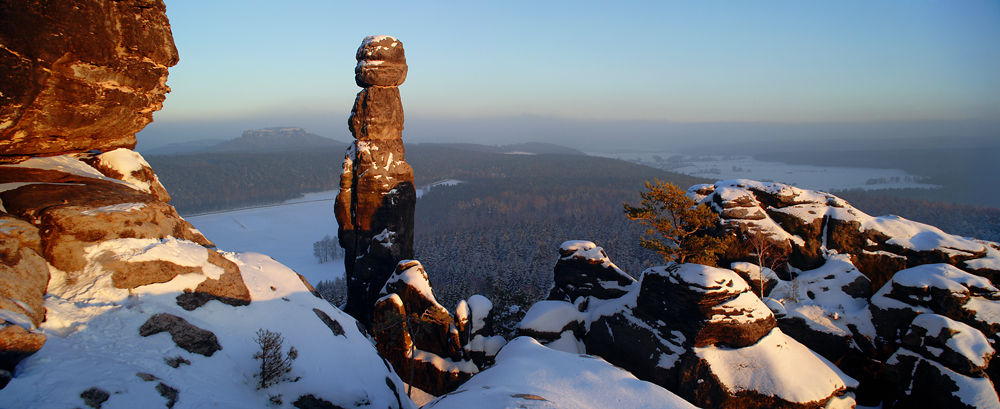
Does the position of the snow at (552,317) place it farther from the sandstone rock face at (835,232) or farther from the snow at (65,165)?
the snow at (65,165)

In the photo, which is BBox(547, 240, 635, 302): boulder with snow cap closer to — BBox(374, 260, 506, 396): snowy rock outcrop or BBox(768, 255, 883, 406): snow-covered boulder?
BBox(374, 260, 506, 396): snowy rock outcrop

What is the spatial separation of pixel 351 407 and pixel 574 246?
19.7 m

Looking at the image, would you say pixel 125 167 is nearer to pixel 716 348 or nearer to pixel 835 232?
pixel 716 348

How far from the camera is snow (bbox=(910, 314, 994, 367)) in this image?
1592cm

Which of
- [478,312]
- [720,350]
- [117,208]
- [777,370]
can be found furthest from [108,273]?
[777,370]

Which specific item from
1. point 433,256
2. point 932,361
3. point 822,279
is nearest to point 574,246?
point 822,279

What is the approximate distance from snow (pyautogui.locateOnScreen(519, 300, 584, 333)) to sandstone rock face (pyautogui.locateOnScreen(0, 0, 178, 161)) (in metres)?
20.9

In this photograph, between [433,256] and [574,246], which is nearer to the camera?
[574,246]

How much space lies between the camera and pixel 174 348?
993 cm

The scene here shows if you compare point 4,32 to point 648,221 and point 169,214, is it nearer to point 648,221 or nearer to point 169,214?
point 169,214

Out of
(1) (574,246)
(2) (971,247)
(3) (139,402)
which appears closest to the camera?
(3) (139,402)

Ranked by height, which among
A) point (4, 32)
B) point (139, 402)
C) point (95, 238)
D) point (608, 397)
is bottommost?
point (608, 397)

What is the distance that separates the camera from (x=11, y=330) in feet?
23.5

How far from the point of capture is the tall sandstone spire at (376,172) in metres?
31.1
